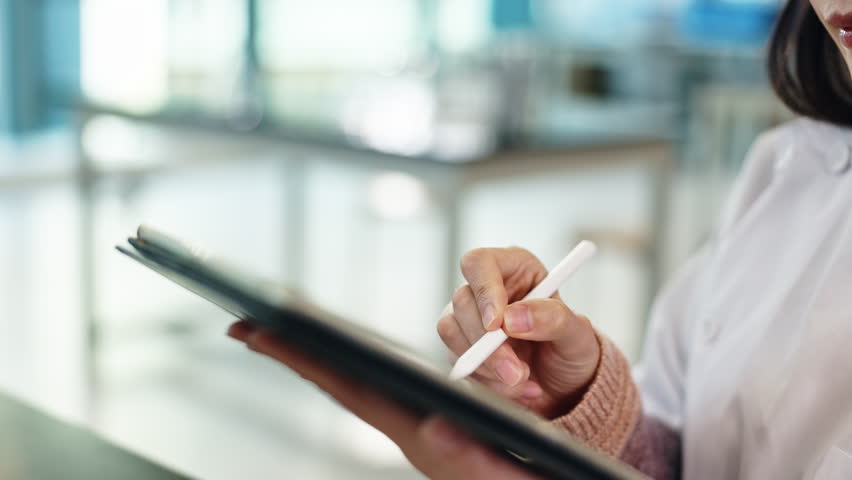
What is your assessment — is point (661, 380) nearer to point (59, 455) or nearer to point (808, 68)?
point (808, 68)

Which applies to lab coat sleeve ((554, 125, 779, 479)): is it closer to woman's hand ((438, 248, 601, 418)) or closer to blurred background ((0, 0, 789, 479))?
woman's hand ((438, 248, 601, 418))

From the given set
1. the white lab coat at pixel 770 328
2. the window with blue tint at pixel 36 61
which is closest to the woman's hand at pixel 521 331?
the white lab coat at pixel 770 328

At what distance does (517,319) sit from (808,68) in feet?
1.38

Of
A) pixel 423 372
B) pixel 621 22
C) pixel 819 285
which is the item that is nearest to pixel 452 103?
pixel 819 285

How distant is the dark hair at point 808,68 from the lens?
85 centimetres

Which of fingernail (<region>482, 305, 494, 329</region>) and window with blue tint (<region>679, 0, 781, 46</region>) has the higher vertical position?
fingernail (<region>482, 305, 494, 329</region>)

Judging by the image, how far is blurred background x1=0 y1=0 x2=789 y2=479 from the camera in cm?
231

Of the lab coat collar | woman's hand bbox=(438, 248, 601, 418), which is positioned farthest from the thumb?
the lab coat collar

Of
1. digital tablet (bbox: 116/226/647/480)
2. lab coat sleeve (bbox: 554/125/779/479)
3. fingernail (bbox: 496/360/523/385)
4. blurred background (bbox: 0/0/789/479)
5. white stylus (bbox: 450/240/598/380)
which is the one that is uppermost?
digital tablet (bbox: 116/226/647/480)

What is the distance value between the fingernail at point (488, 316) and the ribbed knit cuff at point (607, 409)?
115 mm

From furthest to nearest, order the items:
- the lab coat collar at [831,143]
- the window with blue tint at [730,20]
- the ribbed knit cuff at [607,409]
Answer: the window with blue tint at [730,20], the lab coat collar at [831,143], the ribbed knit cuff at [607,409]

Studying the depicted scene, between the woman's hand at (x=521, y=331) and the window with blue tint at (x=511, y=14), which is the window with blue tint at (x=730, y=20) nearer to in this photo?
the window with blue tint at (x=511, y=14)

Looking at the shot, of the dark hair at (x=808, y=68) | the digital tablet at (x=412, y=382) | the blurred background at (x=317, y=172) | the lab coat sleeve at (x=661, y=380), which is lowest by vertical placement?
the blurred background at (x=317, y=172)

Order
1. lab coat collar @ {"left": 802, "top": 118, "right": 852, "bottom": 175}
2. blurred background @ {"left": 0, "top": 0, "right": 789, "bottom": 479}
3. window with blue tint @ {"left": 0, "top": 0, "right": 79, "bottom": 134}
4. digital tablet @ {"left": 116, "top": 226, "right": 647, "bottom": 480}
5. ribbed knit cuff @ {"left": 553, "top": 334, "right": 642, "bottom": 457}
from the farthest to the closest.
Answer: window with blue tint @ {"left": 0, "top": 0, "right": 79, "bottom": 134} < blurred background @ {"left": 0, "top": 0, "right": 789, "bottom": 479} < lab coat collar @ {"left": 802, "top": 118, "right": 852, "bottom": 175} < ribbed knit cuff @ {"left": 553, "top": 334, "right": 642, "bottom": 457} < digital tablet @ {"left": 116, "top": 226, "right": 647, "bottom": 480}
